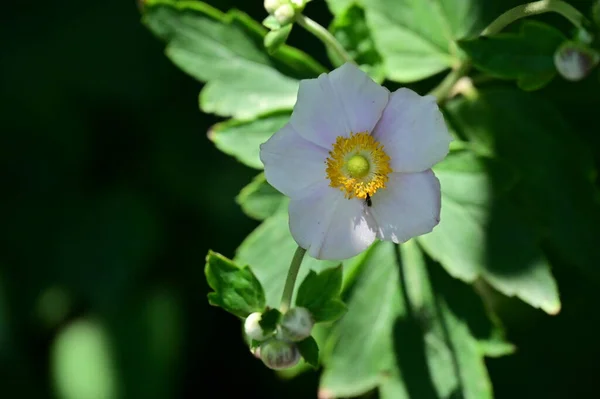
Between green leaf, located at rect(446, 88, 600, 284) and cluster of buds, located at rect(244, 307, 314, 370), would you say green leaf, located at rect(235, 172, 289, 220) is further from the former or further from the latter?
green leaf, located at rect(446, 88, 600, 284)

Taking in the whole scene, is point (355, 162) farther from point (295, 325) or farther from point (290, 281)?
point (295, 325)

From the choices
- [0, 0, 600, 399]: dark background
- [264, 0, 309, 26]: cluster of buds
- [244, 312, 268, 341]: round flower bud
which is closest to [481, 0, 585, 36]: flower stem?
[264, 0, 309, 26]: cluster of buds

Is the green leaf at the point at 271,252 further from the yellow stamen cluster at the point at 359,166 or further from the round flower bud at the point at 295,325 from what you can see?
the round flower bud at the point at 295,325

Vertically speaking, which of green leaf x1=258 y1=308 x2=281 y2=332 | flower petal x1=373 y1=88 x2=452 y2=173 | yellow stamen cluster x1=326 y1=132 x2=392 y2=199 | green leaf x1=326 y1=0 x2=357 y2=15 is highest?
green leaf x1=326 y1=0 x2=357 y2=15

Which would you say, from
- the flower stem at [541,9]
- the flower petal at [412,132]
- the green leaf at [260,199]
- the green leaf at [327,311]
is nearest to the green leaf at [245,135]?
the green leaf at [260,199]

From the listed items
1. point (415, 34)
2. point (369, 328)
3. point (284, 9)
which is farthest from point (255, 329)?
point (415, 34)

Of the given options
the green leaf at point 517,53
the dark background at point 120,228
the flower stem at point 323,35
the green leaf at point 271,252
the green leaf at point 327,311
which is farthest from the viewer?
the dark background at point 120,228
